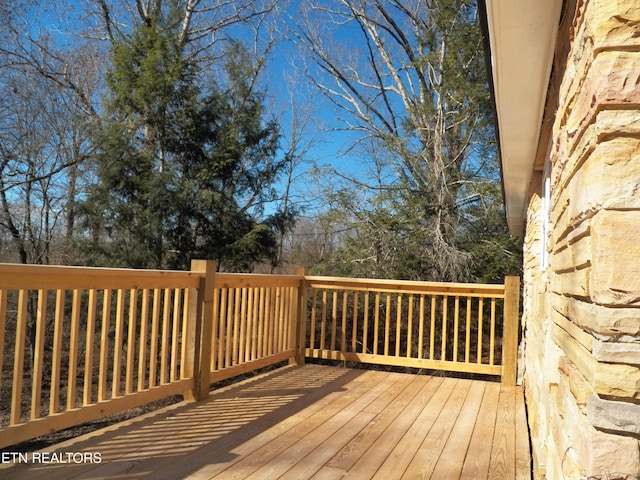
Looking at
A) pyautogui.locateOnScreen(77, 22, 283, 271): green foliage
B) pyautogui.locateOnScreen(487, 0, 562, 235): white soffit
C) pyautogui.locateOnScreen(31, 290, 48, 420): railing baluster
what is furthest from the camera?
pyautogui.locateOnScreen(77, 22, 283, 271): green foliage

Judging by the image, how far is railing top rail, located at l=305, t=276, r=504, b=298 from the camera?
14.6 ft

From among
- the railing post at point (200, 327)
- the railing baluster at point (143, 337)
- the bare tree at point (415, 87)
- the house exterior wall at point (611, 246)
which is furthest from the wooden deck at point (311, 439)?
the bare tree at point (415, 87)

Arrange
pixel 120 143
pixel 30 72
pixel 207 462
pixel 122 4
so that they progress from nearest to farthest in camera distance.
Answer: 1. pixel 207 462
2. pixel 120 143
3. pixel 30 72
4. pixel 122 4

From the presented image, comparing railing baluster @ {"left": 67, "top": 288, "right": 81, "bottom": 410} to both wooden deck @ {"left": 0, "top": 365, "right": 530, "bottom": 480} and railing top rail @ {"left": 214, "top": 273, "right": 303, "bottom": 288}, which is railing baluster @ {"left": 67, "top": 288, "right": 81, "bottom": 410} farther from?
railing top rail @ {"left": 214, "top": 273, "right": 303, "bottom": 288}

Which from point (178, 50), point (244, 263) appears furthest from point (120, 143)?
point (244, 263)

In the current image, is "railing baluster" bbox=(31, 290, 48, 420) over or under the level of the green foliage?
under

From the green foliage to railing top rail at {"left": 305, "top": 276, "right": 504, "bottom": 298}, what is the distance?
→ 483cm

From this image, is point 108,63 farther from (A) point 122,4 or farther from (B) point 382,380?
(B) point 382,380

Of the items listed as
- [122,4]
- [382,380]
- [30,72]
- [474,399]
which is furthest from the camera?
[122,4]

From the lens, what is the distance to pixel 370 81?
1156 cm

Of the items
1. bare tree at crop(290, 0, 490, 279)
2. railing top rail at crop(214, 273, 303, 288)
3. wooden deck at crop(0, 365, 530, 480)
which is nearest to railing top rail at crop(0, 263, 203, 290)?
railing top rail at crop(214, 273, 303, 288)

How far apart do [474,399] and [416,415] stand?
760mm

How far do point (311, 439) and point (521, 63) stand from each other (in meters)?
2.26

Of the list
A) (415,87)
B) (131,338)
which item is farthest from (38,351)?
(415,87)
